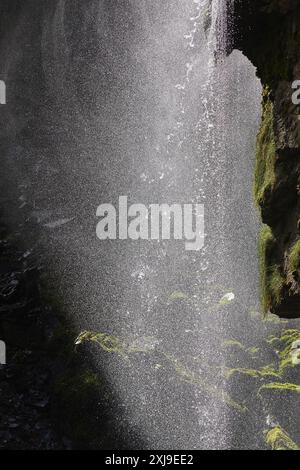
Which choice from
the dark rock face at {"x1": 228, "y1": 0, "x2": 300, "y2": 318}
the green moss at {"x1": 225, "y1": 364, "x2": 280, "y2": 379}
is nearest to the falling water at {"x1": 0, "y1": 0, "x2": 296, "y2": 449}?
the green moss at {"x1": 225, "y1": 364, "x2": 280, "y2": 379}

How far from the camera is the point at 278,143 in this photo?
495cm

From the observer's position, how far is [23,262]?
1598 cm

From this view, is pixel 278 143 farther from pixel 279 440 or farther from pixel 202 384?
pixel 202 384

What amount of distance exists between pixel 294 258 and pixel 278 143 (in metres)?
1.15

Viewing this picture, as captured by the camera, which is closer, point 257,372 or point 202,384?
point 257,372

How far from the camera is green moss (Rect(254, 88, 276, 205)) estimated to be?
5.19 m

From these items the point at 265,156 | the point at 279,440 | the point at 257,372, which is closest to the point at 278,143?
the point at 265,156

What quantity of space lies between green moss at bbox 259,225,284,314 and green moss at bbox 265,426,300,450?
4558mm

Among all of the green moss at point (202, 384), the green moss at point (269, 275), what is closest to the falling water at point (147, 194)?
the green moss at point (202, 384)

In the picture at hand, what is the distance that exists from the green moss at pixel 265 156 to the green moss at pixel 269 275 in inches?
17.1

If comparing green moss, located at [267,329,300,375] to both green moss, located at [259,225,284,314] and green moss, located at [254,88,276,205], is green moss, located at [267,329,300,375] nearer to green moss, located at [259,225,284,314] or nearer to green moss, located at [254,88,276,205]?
green moss, located at [259,225,284,314]

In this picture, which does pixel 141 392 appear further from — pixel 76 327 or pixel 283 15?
pixel 283 15

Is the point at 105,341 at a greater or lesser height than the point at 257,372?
greater

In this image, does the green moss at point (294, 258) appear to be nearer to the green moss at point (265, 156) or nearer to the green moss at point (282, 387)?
the green moss at point (265, 156)
